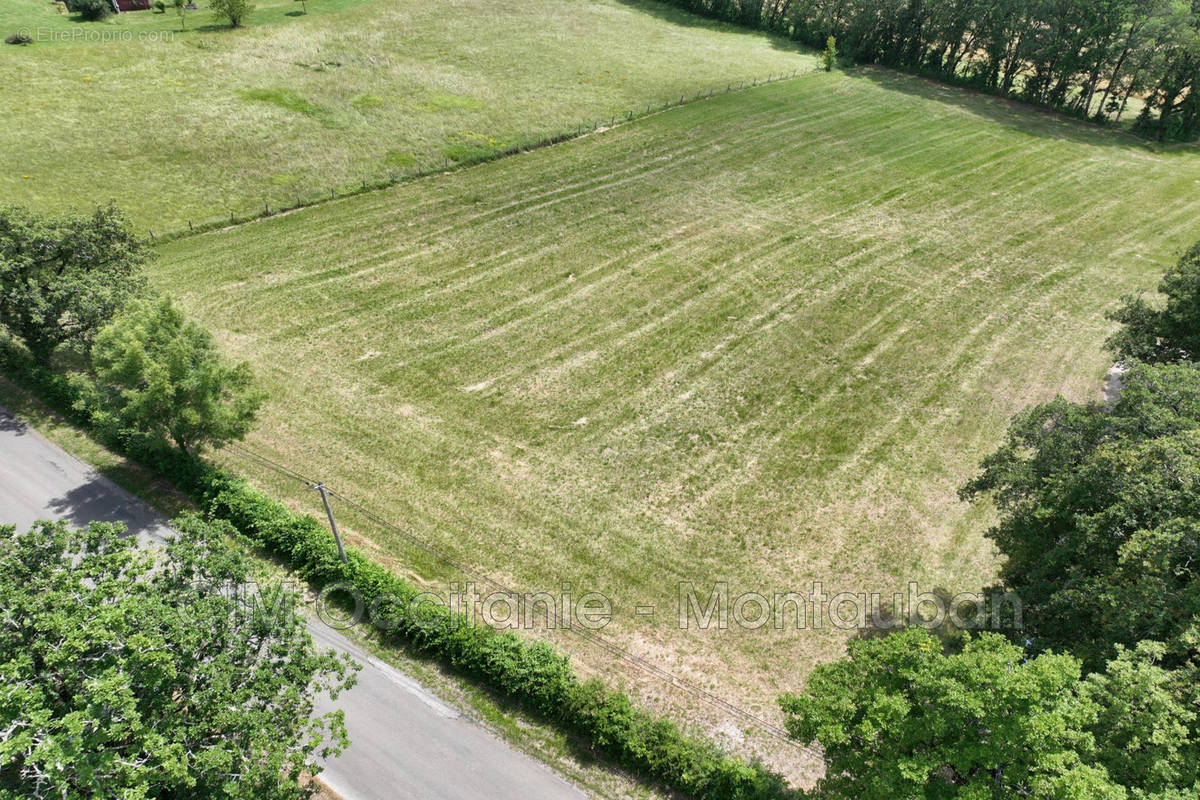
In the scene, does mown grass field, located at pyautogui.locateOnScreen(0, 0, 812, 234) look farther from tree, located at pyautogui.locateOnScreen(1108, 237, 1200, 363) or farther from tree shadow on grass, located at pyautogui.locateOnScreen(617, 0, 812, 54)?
tree, located at pyautogui.locateOnScreen(1108, 237, 1200, 363)

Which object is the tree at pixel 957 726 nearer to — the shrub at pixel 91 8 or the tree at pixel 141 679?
the tree at pixel 141 679

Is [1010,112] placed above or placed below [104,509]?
above

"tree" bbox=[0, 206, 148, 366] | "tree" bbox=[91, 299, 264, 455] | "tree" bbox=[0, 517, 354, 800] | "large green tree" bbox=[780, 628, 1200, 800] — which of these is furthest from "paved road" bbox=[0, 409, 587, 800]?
"tree" bbox=[0, 206, 148, 366]

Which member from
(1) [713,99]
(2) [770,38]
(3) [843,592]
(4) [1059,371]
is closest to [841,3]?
(2) [770,38]

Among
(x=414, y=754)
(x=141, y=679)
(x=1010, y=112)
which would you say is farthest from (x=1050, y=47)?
(x=141, y=679)

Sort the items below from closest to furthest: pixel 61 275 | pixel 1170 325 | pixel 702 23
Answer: pixel 1170 325 < pixel 61 275 < pixel 702 23

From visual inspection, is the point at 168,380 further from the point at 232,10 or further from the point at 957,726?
the point at 232,10

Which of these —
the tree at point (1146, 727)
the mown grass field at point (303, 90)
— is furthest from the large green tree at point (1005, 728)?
the mown grass field at point (303, 90)

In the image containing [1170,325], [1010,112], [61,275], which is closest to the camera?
[1170,325]
